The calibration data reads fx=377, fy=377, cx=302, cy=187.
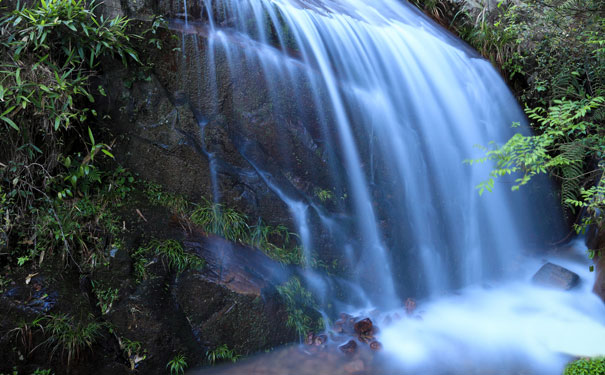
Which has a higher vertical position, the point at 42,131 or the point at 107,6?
the point at 107,6

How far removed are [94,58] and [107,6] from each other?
467mm

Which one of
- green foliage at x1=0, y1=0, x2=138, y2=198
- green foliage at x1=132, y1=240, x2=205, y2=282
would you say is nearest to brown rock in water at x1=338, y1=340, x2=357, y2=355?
green foliage at x1=132, y1=240, x2=205, y2=282

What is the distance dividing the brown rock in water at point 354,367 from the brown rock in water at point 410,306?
0.97 meters

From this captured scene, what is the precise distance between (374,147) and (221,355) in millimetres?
2563

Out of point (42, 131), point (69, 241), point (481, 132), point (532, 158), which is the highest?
point (532, 158)

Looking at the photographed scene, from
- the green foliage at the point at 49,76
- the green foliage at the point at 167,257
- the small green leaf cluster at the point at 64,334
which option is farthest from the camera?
the green foliage at the point at 167,257

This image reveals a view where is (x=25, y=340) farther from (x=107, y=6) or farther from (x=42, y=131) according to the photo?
(x=107, y=6)

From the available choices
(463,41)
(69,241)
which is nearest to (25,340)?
(69,241)

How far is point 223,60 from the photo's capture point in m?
3.52

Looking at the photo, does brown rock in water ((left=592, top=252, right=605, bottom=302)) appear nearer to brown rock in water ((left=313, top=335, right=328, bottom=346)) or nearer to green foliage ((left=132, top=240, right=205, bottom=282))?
brown rock in water ((left=313, top=335, right=328, bottom=346))

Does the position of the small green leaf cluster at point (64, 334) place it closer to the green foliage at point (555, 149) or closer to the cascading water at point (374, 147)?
the cascading water at point (374, 147)

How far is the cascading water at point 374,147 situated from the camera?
12.1ft

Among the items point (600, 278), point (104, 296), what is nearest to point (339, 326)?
point (104, 296)

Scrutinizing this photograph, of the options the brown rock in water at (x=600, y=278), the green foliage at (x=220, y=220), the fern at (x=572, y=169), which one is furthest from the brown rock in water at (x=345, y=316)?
the fern at (x=572, y=169)
